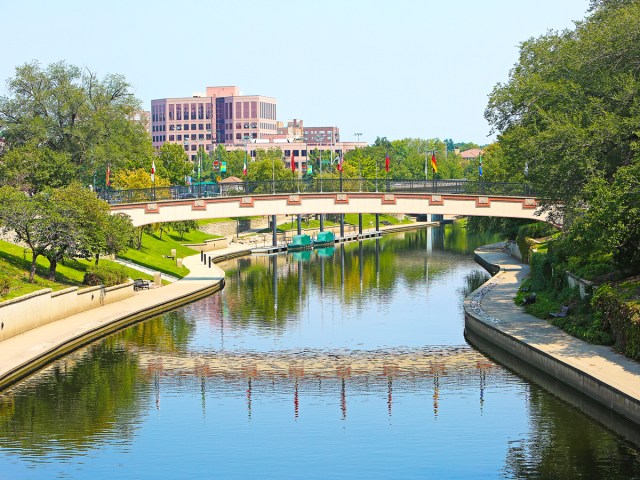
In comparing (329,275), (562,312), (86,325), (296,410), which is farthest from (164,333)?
(329,275)

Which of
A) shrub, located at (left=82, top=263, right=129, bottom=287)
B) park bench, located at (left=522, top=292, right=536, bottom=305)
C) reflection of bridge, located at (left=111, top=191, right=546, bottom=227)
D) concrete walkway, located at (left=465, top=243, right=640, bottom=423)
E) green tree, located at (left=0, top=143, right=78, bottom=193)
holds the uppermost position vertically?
green tree, located at (left=0, top=143, right=78, bottom=193)

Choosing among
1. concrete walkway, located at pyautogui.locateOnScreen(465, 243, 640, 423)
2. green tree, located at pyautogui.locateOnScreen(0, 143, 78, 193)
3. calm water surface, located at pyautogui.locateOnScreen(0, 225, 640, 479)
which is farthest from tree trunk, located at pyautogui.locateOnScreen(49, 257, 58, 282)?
concrete walkway, located at pyautogui.locateOnScreen(465, 243, 640, 423)

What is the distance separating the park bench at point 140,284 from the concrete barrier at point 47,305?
5.50 metres

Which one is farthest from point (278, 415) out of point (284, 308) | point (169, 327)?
point (284, 308)

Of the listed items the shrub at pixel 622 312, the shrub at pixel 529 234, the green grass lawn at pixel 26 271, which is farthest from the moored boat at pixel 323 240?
the shrub at pixel 622 312

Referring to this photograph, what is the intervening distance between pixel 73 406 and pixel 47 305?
17037 mm

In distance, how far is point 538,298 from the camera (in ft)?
200

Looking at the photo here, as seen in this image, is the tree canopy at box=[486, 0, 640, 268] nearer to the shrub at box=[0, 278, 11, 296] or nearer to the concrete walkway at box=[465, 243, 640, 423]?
the concrete walkway at box=[465, 243, 640, 423]

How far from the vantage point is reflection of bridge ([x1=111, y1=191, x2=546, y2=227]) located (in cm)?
7875

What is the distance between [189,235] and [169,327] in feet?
207

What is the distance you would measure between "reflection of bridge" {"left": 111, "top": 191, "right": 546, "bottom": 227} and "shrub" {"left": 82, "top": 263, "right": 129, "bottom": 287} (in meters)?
8.10

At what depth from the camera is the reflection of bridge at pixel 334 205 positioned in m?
78.8

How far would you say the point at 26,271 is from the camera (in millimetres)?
64438

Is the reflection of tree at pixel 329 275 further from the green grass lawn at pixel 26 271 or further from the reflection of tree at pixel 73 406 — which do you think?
the reflection of tree at pixel 73 406
